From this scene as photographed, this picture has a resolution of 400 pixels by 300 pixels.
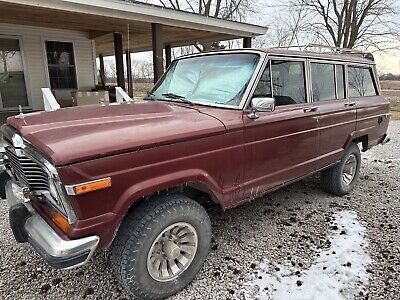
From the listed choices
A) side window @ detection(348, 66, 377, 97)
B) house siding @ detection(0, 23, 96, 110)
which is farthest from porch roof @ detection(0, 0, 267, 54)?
side window @ detection(348, 66, 377, 97)

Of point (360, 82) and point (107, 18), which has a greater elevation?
point (107, 18)

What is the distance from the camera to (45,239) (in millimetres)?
2096

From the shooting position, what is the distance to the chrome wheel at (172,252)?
8.12ft

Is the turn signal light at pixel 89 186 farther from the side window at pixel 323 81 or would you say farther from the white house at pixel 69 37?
the white house at pixel 69 37

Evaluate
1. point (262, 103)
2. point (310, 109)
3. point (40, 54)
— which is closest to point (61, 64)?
point (40, 54)

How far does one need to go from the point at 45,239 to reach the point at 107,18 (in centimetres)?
754

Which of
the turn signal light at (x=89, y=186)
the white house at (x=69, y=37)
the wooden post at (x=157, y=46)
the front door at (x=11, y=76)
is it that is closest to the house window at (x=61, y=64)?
the white house at (x=69, y=37)

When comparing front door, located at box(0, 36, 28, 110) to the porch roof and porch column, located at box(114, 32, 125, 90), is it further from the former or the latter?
porch column, located at box(114, 32, 125, 90)

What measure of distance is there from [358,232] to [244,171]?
1745 mm

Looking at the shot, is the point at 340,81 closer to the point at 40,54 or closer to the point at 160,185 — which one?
the point at 160,185

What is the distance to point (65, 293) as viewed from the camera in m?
2.60

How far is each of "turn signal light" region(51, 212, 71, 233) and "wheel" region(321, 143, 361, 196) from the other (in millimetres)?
3717

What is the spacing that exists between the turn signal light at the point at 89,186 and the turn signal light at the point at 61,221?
300 mm

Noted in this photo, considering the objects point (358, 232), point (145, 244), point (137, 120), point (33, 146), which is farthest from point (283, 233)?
point (33, 146)
